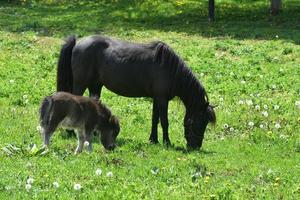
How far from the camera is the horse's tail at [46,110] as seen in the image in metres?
11.4

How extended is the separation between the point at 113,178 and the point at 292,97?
9.76 meters

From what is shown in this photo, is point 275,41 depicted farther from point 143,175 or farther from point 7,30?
point 143,175

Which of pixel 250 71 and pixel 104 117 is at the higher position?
pixel 104 117

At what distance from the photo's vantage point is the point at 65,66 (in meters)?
14.6

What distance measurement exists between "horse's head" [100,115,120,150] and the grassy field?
0.86 ft

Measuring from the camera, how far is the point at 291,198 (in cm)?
882

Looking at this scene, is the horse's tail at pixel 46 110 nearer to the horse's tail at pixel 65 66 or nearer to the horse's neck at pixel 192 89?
the horse's tail at pixel 65 66

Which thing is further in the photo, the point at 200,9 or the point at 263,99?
the point at 200,9

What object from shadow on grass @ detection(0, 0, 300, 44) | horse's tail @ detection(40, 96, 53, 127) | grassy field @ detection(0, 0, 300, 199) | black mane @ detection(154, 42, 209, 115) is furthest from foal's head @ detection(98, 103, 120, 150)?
shadow on grass @ detection(0, 0, 300, 44)

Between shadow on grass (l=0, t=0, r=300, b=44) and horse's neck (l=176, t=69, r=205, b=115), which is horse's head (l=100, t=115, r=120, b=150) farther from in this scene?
shadow on grass (l=0, t=0, r=300, b=44)

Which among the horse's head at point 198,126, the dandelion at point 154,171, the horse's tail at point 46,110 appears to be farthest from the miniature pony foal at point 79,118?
the dandelion at point 154,171

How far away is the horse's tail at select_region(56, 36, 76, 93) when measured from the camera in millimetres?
14547

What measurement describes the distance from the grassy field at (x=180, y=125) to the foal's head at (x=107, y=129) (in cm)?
28

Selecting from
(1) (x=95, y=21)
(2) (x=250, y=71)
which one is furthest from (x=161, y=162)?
(1) (x=95, y=21)
